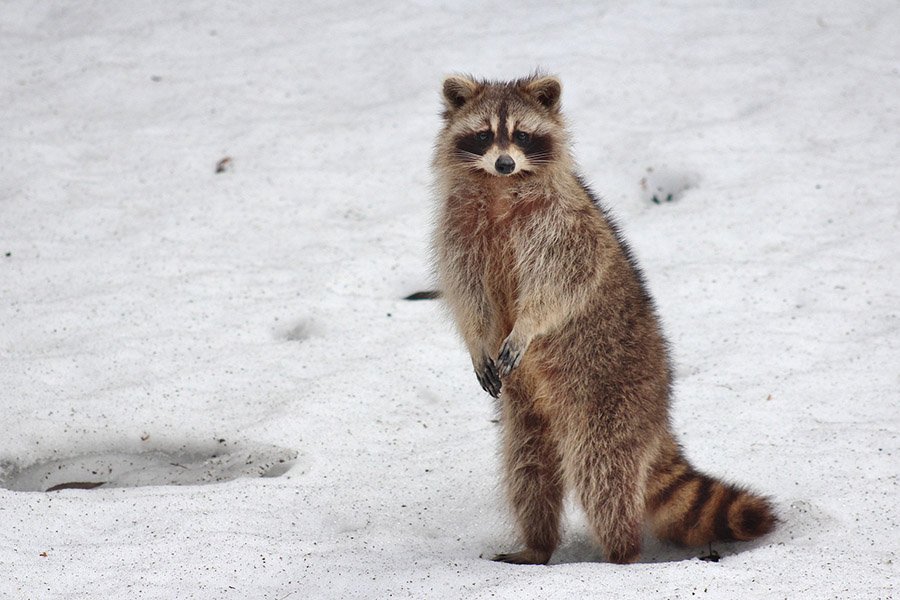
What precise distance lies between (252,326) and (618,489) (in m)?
2.34

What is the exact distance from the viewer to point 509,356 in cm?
392

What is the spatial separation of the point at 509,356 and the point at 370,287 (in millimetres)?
2002

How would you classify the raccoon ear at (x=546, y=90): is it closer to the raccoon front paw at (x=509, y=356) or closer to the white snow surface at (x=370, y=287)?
the raccoon front paw at (x=509, y=356)

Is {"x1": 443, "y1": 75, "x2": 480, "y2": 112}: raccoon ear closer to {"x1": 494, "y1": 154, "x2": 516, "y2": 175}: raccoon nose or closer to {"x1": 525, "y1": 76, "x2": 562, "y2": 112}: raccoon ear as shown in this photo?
{"x1": 525, "y1": 76, "x2": 562, "y2": 112}: raccoon ear

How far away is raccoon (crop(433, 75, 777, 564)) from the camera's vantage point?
3834mm

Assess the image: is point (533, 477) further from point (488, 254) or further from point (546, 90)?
point (546, 90)

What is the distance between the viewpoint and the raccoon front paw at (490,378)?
Answer: 13.3ft

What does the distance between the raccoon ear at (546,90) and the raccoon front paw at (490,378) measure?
3.64 ft

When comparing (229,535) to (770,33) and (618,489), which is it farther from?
(770,33)

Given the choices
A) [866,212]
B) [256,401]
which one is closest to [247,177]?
[256,401]

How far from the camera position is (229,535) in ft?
12.5

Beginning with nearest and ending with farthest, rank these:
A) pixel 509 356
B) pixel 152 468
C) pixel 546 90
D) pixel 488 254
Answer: pixel 509 356
pixel 488 254
pixel 546 90
pixel 152 468

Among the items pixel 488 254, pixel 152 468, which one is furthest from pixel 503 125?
pixel 152 468

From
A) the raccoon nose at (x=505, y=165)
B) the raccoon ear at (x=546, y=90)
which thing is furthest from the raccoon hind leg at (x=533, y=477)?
the raccoon ear at (x=546, y=90)
